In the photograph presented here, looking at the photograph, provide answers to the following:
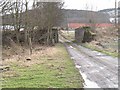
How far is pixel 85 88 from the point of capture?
358 inches

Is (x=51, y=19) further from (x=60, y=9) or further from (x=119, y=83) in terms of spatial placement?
(x=119, y=83)

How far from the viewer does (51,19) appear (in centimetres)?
3716

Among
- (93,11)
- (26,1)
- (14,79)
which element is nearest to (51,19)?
(26,1)

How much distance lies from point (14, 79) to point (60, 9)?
31.2 metres

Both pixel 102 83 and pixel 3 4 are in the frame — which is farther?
pixel 3 4

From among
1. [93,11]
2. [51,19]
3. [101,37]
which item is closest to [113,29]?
[101,37]

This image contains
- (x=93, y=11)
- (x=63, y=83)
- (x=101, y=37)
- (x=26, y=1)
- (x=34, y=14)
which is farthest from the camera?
(x=93, y=11)

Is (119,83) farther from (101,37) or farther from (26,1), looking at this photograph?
(101,37)

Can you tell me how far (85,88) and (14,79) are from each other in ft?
9.41

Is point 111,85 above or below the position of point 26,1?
below

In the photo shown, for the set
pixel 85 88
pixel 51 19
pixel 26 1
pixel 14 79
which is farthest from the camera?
pixel 51 19

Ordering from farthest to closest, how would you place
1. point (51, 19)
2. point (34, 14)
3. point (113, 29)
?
1. point (113, 29)
2. point (51, 19)
3. point (34, 14)

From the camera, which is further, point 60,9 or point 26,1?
point 60,9

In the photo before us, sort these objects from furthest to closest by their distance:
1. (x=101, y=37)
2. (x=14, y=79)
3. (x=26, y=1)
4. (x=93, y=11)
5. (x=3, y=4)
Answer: (x=93, y=11)
(x=101, y=37)
(x=26, y=1)
(x=3, y=4)
(x=14, y=79)
